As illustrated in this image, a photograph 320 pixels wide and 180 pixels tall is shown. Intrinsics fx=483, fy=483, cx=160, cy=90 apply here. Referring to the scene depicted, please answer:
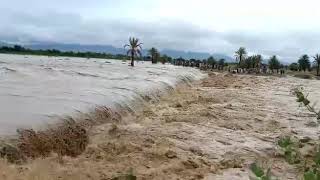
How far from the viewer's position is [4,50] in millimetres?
164375

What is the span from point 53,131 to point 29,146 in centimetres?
164

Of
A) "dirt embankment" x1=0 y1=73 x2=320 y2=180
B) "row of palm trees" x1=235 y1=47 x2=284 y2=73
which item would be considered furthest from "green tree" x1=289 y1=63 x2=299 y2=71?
"dirt embankment" x1=0 y1=73 x2=320 y2=180

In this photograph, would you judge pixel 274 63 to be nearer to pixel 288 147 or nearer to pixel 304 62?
pixel 304 62

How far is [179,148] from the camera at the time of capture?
11.3 metres

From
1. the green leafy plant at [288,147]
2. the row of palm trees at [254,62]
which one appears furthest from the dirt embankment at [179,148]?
the row of palm trees at [254,62]

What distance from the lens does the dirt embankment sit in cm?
895

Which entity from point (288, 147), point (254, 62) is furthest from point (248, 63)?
point (288, 147)

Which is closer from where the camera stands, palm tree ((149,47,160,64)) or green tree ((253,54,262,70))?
green tree ((253,54,262,70))

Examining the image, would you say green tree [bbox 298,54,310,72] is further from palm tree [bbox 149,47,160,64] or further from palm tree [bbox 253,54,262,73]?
palm tree [bbox 149,47,160,64]

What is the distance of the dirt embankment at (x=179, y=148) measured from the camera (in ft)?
29.4

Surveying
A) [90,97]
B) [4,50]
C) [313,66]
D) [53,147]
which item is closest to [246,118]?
[90,97]

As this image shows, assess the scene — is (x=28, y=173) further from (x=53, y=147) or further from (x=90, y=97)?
(x=90, y=97)

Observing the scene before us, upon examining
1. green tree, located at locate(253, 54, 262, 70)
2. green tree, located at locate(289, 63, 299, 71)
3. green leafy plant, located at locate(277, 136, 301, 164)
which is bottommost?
green tree, located at locate(289, 63, 299, 71)

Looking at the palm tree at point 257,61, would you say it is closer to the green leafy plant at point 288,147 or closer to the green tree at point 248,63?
the green tree at point 248,63
